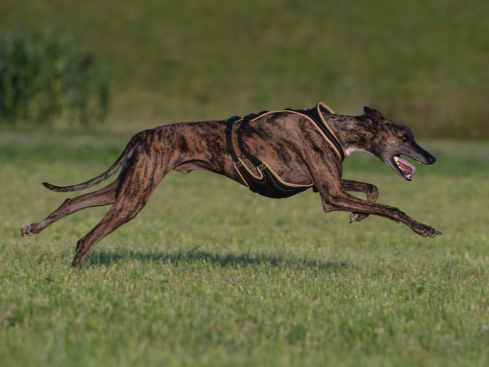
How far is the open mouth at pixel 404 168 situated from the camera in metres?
8.55

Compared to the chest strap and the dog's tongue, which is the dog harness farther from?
the dog's tongue

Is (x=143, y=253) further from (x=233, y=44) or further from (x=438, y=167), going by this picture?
(x=233, y=44)

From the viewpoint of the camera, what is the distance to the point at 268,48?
6612cm

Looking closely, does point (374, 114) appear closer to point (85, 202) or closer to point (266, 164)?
point (266, 164)

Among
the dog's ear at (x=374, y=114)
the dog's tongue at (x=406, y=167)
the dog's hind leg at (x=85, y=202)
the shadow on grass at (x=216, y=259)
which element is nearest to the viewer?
the dog's tongue at (x=406, y=167)

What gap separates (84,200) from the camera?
29.6 ft

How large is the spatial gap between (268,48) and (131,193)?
58.3 metres

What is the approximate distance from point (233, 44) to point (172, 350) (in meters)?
61.8

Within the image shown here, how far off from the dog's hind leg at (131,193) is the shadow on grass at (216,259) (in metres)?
0.72

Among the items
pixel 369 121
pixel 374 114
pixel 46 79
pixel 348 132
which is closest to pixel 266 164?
pixel 348 132

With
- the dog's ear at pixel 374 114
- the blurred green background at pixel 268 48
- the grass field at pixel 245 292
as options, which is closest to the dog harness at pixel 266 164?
the dog's ear at pixel 374 114

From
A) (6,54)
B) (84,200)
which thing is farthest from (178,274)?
(6,54)

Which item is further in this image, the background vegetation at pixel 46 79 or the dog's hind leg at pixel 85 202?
the background vegetation at pixel 46 79

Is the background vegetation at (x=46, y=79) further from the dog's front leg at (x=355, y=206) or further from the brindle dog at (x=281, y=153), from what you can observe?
the dog's front leg at (x=355, y=206)
